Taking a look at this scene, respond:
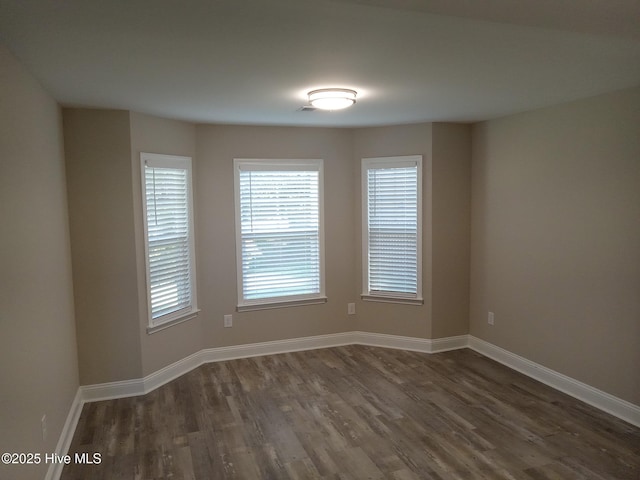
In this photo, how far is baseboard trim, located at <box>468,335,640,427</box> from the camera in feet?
11.0

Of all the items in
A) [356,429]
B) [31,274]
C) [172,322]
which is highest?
[31,274]

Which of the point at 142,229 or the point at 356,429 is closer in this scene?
the point at 356,429

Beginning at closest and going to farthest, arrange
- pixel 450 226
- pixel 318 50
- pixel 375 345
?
pixel 318 50
pixel 450 226
pixel 375 345

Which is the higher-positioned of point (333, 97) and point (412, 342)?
point (333, 97)

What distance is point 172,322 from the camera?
4.28 meters

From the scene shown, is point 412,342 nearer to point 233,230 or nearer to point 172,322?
point 233,230

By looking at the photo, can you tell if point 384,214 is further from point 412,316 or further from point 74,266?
point 74,266

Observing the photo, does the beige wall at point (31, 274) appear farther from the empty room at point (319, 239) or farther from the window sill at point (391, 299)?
the window sill at point (391, 299)

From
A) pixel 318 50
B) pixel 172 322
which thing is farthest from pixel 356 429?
pixel 318 50

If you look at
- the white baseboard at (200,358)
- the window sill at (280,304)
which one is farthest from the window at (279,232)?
the white baseboard at (200,358)

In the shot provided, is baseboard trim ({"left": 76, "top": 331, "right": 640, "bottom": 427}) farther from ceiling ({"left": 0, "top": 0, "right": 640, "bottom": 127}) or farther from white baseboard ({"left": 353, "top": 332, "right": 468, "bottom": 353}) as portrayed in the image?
ceiling ({"left": 0, "top": 0, "right": 640, "bottom": 127})

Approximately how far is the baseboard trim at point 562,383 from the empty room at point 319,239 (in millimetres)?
20

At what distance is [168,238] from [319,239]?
62.9 inches

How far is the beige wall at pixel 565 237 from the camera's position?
332cm
